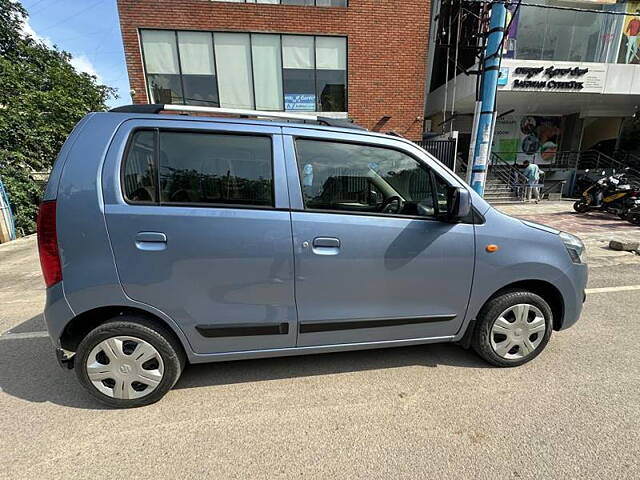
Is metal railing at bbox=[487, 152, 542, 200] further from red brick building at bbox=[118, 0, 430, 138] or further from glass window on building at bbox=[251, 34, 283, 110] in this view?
glass window on building at bbox=[251, 34, 283, 110]

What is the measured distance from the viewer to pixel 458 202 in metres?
2.08

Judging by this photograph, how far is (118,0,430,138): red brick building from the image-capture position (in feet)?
32.9

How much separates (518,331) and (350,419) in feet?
5.18

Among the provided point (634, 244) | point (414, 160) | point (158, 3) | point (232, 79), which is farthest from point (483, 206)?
point (158, 3)

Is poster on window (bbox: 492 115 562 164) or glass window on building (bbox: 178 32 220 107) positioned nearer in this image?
glass window on building (bbox: 178 32 220 107)

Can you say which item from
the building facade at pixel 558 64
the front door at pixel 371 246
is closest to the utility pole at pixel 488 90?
the front door at pixel 371 246

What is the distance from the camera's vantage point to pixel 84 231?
187 cm

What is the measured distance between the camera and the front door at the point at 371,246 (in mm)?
2109

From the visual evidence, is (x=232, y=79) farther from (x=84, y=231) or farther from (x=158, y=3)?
(x=84, y=231)

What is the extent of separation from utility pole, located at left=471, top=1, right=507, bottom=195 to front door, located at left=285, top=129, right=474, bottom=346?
391 cm

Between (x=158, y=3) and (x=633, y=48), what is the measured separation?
19.3 meters

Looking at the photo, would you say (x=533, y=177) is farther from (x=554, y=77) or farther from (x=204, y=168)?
(x=204, y=168)

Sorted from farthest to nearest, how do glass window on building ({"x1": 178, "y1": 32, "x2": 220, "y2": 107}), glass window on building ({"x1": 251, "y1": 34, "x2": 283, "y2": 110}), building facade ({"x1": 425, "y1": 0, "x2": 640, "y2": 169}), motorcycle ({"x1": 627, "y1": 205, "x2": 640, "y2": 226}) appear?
building facade ({"x1": 425, "y1": 0, "x2": 640, "y2": 169}) < glass window on building ({"x1": 251, "y1": 34, "x2": 283, "y2": 110}) < glass window on building ({"x1": 178, "y1": 32, "x2": 220, "y2": 107}) < motorcycle ({"x1": 627, "y1": 205, "x2": 640, "y2": 226})

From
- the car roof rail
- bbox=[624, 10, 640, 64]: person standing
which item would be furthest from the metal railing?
the car roof rail
